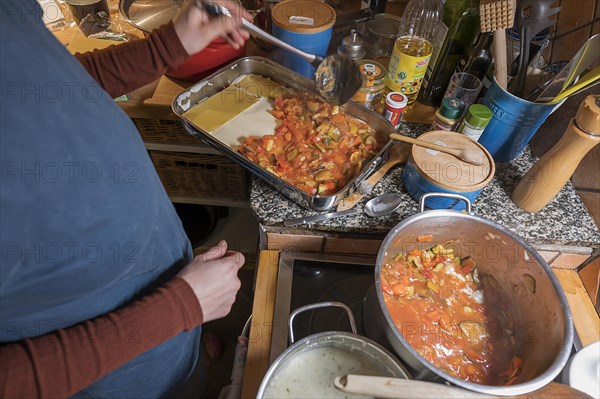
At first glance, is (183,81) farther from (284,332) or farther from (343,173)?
(284,332)

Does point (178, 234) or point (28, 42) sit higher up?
point (28, 42)

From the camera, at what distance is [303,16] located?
3.77 ft

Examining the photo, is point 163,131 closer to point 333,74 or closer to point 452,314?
point 333,74

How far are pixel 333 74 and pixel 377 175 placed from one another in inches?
11.5

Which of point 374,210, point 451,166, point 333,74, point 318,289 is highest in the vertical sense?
point 333,74

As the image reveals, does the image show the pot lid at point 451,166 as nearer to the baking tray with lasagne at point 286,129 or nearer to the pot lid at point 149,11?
the baking tray with lasagne at point 286,129

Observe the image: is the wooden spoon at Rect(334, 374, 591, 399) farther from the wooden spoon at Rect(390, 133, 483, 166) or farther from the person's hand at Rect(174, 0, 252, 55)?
the person's hand at Rect(174, 0, 252, 55)

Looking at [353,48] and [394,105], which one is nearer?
[394,105]

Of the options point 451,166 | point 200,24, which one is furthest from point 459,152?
point 200,24

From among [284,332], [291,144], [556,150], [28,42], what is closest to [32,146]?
[28,42]

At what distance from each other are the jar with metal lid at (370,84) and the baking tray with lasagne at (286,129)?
0.03 m

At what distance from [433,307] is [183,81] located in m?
1.03

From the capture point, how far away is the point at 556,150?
32.9 inches

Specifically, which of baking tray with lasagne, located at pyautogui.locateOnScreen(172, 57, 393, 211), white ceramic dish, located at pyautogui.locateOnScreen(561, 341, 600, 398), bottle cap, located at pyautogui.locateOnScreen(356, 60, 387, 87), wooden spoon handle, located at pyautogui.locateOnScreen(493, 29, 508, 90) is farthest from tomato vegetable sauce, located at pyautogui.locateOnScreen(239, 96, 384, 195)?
white ceramic dish, located at pyautogui.locateOnScreen(561, 341, 600, 398)
